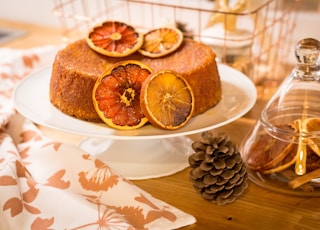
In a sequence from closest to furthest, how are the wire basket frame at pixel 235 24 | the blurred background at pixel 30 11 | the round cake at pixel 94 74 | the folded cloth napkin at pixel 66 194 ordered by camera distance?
1. the folded cloth napkin at pixel 66 194
2. the round cake at pixel 94 74
3. the wire basket frame at pixel 235 24
4. the blurred background at pixel 30 11

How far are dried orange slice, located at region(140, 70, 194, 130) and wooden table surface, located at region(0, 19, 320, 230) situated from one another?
0.11 m

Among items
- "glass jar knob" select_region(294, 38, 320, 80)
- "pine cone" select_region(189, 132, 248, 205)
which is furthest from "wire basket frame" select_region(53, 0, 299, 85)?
"pine cone" select_region(189, 132, 248, 205)

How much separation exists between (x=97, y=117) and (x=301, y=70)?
34cm

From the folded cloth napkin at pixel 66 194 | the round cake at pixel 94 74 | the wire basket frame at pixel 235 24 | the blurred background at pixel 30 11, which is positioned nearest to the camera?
the folded cloth napkin at pixel 66 194

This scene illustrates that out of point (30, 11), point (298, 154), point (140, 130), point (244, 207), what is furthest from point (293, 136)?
point (30, 11)

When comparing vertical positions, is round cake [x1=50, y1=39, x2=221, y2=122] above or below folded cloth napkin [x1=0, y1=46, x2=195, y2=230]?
above

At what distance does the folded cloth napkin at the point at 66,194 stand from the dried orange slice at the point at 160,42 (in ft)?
0.71

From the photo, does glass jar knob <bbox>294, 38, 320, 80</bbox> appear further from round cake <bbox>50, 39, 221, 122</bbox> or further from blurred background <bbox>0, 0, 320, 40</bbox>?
blurred background <bbox>0, 0, 320, 40</bbox>

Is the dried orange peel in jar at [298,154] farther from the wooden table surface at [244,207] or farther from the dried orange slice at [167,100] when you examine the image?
the dried orange slice at [167,100]

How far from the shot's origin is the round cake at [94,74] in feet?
2.67

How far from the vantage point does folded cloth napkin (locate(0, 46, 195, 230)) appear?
0.70m

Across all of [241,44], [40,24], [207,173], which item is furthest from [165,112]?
[40,24]

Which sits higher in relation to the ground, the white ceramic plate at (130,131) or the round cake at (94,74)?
the round cake at (94,74)

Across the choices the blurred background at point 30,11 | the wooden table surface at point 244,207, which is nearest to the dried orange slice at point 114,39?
the wooden table surface at point 244,207
